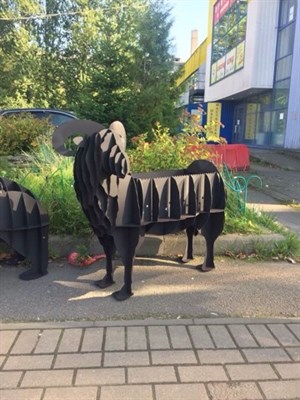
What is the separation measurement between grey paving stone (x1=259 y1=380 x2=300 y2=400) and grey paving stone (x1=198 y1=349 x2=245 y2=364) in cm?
29

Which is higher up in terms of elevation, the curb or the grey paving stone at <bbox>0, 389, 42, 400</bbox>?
the curb

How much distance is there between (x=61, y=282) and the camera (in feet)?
A: 13.5

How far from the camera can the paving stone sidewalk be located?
253 centimetres

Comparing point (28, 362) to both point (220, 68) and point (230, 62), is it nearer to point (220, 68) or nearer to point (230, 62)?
point (230, 62)

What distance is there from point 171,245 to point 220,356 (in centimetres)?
201

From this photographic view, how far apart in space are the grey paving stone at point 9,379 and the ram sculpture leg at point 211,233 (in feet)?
7.45

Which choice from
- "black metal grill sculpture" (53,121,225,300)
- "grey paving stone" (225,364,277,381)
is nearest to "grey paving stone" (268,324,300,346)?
"grey paving stone" (225,364,277,381)

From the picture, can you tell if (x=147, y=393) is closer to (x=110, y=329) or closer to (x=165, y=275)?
(x=110, y=329)

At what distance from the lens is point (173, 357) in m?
2.87

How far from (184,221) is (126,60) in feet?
23.0

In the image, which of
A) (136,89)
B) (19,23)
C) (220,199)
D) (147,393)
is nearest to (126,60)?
(136,89)

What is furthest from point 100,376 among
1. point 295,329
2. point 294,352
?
point 295,329

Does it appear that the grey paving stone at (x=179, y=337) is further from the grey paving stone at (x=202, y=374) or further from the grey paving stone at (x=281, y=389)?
the grey paving stone at (x=281, y=389)

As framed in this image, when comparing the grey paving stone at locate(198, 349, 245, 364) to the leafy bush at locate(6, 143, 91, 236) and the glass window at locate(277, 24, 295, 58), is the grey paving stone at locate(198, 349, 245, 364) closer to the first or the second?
the leafy bush at locate(6, 143, 91, 236)
